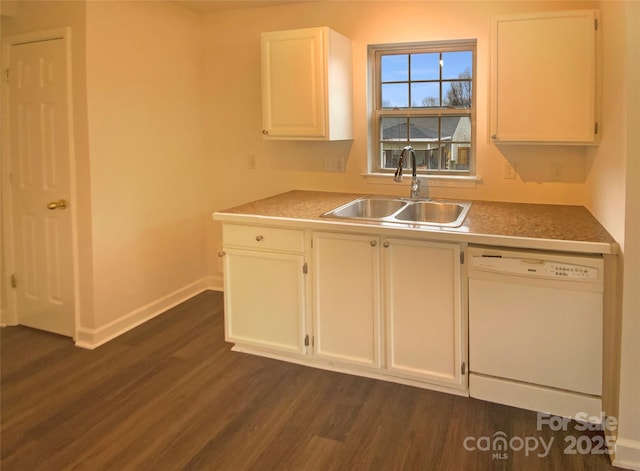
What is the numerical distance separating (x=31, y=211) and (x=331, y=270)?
6.96 ft

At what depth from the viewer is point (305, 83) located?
3336 millimetres

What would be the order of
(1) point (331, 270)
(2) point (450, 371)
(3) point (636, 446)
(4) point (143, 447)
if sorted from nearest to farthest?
(3) point (636, 446)
(4) point (143, 447)
(2) point (450, 371)
(1) point (331, 270)

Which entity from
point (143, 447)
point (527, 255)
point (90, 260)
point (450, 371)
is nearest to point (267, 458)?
point (143, 447)

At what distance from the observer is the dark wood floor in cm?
217

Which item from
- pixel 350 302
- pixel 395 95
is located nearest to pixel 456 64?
pixel 395 95

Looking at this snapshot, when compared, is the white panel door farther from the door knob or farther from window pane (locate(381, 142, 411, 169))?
window pane (locate(381, 142, 411, 169))

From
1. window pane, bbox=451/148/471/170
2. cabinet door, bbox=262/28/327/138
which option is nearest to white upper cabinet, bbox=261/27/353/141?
cabinet door, bbox=262/28/327/138

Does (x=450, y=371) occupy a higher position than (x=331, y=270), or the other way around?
(x=331, y=270)

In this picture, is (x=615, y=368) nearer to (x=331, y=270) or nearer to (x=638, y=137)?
(x=638, y=137)

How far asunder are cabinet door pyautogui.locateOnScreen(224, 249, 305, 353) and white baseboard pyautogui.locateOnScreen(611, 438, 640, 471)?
62.7 inches

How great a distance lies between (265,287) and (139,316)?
1195mm

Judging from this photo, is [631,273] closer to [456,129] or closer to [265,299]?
[456,129]

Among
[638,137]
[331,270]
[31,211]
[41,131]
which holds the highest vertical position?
[41,131]

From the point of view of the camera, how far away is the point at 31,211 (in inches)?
137
